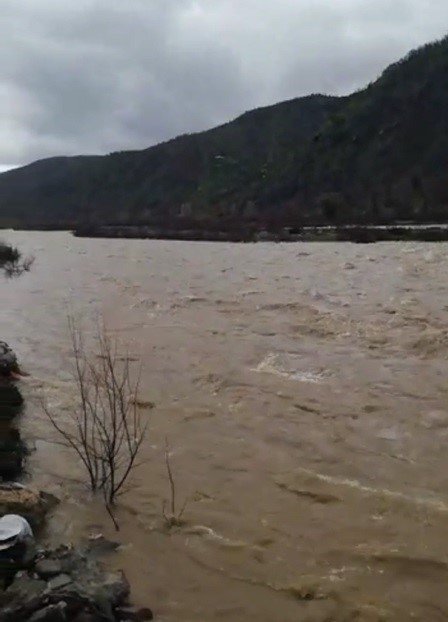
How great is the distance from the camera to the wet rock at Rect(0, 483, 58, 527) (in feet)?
19.6

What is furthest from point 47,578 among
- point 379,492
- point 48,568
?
point 379,492

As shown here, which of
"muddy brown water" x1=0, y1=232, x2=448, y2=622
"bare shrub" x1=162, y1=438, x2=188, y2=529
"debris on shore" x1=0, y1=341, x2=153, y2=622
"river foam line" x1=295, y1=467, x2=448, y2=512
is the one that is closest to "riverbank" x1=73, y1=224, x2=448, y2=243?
"muddy brown water" x1=0, y1=232, x2=448, y2=622

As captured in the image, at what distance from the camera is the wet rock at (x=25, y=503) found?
5.96 metres

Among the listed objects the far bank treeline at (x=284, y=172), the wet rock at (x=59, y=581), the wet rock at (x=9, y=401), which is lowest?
the wet rock at (x=9, y=401)

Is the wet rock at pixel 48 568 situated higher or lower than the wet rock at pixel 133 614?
higher

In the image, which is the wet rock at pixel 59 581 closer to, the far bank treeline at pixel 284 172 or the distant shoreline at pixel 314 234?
the distant shoreline at pixel 314 234

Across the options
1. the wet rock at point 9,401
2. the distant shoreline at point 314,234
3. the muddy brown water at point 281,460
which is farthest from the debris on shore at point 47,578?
the distant shoreline at point 314,234

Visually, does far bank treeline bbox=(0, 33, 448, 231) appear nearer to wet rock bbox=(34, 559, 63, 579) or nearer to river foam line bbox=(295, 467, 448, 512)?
river foam line bbox=(295, 467, 448, 512)

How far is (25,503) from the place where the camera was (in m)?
6.10

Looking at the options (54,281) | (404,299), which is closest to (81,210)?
(54,281)

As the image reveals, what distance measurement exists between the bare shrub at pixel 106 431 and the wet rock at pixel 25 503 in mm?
596

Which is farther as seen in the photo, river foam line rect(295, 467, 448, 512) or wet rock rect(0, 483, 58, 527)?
river foam line rect(295, 467, 448, 512)

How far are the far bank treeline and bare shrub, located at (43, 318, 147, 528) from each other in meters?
67.2

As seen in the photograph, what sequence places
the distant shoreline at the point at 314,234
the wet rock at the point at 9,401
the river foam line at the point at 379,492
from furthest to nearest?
the distant shoreline at the point at 314,234 → the wet rock at the point at 9,401 → the river foam line at the point at 379,492
